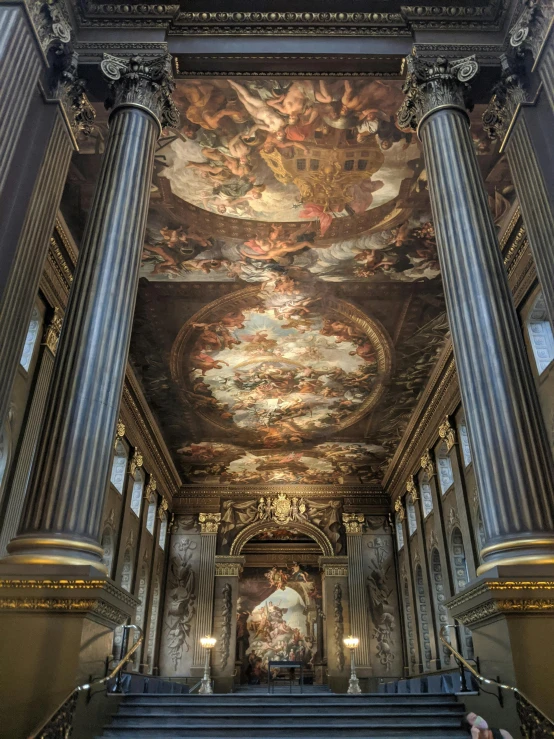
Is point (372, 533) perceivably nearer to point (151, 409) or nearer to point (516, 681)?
point (151, 409)

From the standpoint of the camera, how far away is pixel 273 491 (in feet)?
87.7

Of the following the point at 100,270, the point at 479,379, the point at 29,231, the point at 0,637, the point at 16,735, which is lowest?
the point at 16,735

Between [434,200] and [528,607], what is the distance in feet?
15.6

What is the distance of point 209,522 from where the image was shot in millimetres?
25734

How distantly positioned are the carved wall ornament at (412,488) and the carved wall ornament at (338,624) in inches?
225

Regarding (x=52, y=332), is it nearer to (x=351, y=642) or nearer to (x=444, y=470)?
(x=444, y=470)

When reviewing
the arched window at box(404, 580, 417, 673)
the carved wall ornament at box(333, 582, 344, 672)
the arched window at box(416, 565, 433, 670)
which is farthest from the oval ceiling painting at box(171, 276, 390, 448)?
the carved wall ornament at box(333, 582, 344, 672)

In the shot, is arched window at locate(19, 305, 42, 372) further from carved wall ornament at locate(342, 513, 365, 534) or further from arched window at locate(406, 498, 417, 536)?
carved wall ornament at locate(342, 513, 365, 534)

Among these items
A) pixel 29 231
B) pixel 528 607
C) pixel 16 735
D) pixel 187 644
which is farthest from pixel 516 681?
pixel 187 644

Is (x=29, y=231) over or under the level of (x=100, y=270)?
over

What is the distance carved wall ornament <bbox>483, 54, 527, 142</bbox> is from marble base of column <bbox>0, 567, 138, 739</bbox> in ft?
24.1

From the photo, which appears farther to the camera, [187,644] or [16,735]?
[187,644]

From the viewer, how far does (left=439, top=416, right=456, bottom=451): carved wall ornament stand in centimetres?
1675

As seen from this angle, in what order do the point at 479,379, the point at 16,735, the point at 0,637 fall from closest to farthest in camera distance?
the point at 16,735
the point at 0,637
the point at 479,379
